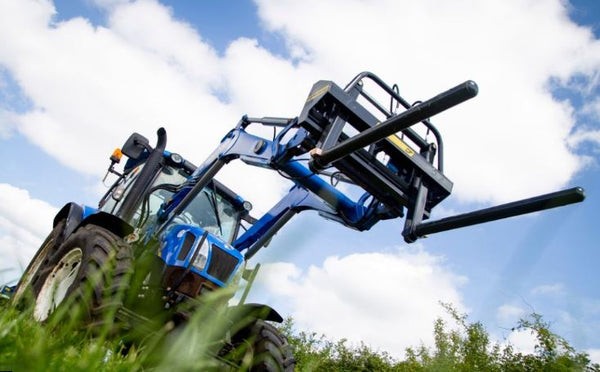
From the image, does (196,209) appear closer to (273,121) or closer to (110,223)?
(110,223)

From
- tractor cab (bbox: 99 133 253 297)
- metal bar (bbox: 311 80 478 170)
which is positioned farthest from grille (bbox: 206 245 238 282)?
metal bar (bbox: 311 80 478 170)

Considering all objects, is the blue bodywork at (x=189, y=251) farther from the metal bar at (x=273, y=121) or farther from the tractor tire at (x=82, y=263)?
the metal bar at (x=273, y=121)

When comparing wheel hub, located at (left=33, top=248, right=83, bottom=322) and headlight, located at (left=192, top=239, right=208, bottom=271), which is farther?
headlight, located at (left=192, top=239, right=208, bottom=271)

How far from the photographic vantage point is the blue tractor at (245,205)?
143 inches

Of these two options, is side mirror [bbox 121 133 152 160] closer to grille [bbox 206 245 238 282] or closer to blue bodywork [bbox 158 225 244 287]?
blue bodywork [bbox 158 225 244 287]

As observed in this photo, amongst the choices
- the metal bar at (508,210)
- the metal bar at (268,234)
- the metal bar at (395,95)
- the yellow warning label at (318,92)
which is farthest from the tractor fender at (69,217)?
the metal bar at (508,210)

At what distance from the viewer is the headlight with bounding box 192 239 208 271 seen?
501 cm

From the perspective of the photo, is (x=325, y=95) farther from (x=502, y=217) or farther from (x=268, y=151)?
(x=502, y=217)

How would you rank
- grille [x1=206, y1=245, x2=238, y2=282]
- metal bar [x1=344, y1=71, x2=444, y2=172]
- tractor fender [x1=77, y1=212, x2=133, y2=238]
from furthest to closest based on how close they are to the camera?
grille [x1=206, y1=245, x2=238, y2=282], tractor fender [x1=77, y1=212, x2=133, y2=238], metal bar [x1=344, y1=71, x2=444, y2=172]

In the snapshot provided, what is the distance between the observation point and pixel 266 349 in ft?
16.3

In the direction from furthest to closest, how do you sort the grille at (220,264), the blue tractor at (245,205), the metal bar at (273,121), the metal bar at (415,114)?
1. the metal bar at (273,121)
2. the grille at (220,264)
3. the blue tractor at (245,205)
4. the metal bar at (415,114)

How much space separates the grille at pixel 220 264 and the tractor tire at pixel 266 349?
61cm

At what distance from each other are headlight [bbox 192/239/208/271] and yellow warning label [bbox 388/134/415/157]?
226 cm

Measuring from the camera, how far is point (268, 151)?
5.36 metres
